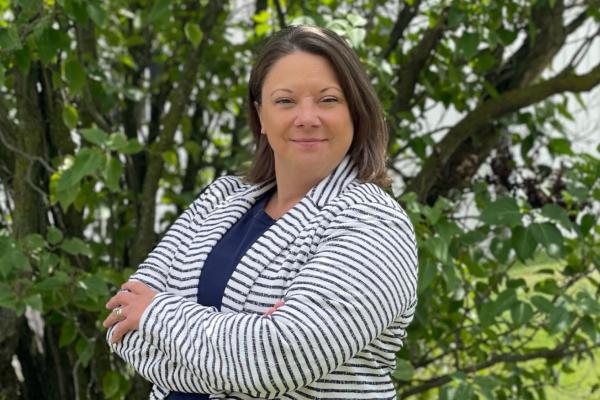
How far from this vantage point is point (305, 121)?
187 centimetres

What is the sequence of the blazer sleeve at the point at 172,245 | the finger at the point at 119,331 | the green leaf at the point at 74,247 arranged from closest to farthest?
1. the finger at the point at 119,331
2. the blazer sleeve at the point at 172,245
3. the green leaf at the point at 74,247

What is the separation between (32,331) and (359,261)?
231cm

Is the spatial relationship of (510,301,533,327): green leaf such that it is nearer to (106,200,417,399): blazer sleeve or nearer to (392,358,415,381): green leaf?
(392,358,415,381): green leaf

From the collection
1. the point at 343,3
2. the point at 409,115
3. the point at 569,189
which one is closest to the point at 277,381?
the point at 569,189

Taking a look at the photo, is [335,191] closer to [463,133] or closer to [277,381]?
[277,381]

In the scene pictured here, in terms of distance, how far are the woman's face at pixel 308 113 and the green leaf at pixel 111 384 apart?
1.71 metres

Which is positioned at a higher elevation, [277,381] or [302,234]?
[302,234]

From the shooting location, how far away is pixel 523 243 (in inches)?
119

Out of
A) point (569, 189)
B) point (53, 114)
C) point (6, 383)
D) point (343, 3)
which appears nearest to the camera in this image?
point (569, 189)

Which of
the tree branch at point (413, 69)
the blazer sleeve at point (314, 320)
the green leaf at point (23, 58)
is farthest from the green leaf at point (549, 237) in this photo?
the green leaf at point (23, 58)

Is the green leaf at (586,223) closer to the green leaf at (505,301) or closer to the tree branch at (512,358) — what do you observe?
the green leaf at (505,301)

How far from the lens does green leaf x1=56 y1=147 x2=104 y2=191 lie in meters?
2.73

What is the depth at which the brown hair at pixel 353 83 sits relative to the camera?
1.90 meters

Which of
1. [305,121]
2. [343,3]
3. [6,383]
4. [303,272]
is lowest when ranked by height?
[6,383]
